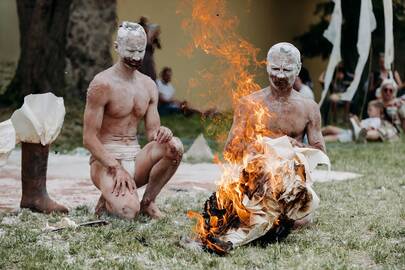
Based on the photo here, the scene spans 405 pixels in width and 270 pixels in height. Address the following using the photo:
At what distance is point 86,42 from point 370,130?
470cm

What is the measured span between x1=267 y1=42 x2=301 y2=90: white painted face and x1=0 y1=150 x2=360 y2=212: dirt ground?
6.34 ft

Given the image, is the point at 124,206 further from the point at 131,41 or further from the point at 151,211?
the point at 131,41

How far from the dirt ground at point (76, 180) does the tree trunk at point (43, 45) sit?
267cm

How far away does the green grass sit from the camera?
4227 mm

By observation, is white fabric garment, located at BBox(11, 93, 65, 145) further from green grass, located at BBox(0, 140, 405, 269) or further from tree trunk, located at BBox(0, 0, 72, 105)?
tree trunk, located at BBox(0, 0, 72, 105)

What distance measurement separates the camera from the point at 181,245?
4.61 meters

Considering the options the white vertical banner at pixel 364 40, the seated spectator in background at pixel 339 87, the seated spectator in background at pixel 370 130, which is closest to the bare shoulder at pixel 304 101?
the white vertical banner at pixel 364 40

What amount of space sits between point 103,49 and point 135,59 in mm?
7599

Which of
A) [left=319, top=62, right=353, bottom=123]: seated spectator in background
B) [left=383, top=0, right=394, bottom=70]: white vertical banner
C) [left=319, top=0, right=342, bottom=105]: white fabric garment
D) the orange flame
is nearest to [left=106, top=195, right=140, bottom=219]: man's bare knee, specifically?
the orange flame

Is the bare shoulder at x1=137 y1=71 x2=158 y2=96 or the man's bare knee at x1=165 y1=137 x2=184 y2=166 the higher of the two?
the bare shoulder at x1=137 y1=71 x2=158 y2=96

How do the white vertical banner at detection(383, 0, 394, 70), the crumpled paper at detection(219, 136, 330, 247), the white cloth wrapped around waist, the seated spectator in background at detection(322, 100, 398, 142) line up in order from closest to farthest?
the crumpled paper at detection(219, 136, 330, 247), the white vertical banner at detection(383, 0, 394, 70), the white cloth wrapped around waist, the seated spectator in background at detection(322, 100, 398, 142)

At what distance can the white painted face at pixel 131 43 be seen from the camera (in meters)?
5.41

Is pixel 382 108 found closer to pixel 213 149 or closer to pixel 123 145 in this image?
pixel 213 149

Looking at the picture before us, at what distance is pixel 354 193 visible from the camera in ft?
22.8
